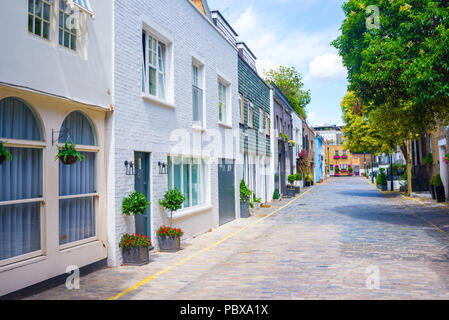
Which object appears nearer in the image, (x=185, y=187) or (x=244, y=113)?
(x=185, y=187)

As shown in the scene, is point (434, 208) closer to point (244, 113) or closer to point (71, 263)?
point (244, 113)

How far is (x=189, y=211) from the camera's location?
10.9 meters

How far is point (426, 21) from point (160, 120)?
8204 millimetres

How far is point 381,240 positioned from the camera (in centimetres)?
1020

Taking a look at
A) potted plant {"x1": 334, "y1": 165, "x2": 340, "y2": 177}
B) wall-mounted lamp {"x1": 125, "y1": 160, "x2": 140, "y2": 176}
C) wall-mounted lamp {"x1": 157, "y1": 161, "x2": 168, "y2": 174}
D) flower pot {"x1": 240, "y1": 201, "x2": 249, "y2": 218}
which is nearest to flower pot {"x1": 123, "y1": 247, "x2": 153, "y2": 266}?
wall-mounted lamp {"x1": 125, "y1": 160, "x2": 140, "y2": 176}

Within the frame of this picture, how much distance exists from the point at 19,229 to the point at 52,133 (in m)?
1.54

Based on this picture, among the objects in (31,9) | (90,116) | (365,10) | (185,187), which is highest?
(365,10)

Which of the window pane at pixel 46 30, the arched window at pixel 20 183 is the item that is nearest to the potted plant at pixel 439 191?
the arched window at pixel 20 183

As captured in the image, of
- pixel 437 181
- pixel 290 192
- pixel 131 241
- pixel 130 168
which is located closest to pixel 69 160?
pixel 130 168

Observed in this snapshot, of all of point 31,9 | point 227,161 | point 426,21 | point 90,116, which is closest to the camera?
point 31,9

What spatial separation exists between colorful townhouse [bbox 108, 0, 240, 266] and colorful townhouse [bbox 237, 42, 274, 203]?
6.68ft

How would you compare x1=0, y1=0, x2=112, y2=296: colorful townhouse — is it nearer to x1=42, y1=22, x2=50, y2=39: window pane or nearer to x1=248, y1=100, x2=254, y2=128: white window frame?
x1=42, y1=22, x2=50, y2=39: window pane

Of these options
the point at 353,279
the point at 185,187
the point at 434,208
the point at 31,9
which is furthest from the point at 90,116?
the point at 434,208

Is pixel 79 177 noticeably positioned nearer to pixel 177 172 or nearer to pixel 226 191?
pixel 177 172
